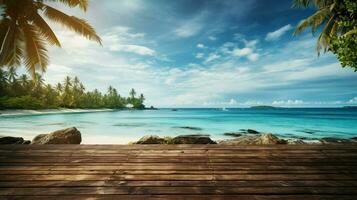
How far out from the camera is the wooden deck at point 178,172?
2512 millimetres

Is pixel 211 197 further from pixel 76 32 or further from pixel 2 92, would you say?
pixel 2 92

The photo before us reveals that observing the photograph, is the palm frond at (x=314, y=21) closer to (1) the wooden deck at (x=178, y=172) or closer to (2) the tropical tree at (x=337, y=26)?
(2) the tropical tree at (x=337, y=26)

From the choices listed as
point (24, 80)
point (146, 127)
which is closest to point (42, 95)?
point (24, 80)

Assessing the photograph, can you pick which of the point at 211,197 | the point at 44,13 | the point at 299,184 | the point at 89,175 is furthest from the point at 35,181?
the point at 44,13

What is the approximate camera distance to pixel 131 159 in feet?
12.1

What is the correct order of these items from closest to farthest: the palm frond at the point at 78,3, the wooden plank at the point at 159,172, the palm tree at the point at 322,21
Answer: the wooden plank at the point at 159,172 → the palm frond at the point at 78,3 → the palm tree at the point at 322,21

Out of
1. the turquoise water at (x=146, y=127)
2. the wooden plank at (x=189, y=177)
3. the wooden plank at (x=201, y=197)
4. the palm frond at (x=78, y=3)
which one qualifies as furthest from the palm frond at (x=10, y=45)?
the wooden plank at (x=201, y=197)

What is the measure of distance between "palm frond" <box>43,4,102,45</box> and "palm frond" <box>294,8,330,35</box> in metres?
13.1

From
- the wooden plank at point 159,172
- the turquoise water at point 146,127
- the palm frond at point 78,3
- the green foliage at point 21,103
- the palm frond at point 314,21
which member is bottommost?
the turquoise water at point 146,127

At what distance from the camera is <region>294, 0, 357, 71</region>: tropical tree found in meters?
4.95

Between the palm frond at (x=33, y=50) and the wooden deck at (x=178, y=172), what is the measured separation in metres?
7.67

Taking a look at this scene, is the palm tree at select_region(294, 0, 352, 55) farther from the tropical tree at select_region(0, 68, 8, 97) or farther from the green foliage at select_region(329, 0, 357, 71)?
the tropical tree at select_region(0, 68, 8, 97)

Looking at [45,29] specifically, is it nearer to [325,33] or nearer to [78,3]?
[78,3]

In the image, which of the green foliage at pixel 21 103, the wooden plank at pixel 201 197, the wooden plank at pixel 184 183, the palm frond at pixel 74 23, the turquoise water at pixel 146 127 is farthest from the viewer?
the green foliage at pixel 21 103
